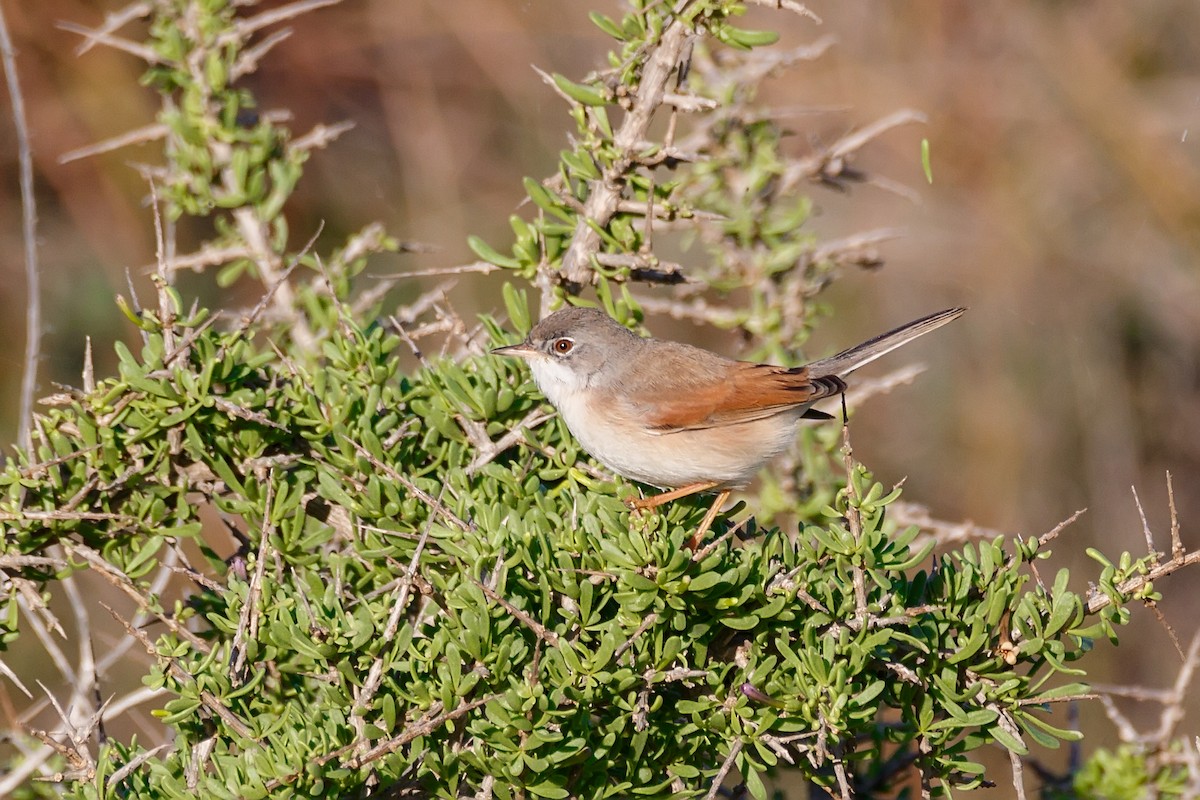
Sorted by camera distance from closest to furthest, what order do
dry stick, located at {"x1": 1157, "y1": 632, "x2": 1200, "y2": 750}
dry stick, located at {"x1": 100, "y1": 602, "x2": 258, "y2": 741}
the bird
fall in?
dry stick, located at {"x1": 100, "y1": 602, "x2": 258, "y2": 741} → dry stick, located at {"x1": 1157, "y1": 632, "x2": 1200, "y2": 750} → the bird

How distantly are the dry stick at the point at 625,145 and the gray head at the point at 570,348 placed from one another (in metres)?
0.17

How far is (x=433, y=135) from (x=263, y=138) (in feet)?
16.2

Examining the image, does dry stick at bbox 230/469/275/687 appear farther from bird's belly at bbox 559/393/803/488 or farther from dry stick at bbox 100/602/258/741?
bird's belly at bbox 559/393/803/488

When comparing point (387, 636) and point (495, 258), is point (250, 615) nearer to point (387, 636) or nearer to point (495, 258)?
point (387, 636)

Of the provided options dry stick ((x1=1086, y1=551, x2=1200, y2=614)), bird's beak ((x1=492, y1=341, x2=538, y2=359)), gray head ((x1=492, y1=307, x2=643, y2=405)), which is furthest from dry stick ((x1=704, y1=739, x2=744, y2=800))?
bird's beak ((x1=492, y1=341, x2=538, y2=359))

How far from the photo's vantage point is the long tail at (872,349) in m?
3.72

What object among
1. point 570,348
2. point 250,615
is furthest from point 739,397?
point 250,615

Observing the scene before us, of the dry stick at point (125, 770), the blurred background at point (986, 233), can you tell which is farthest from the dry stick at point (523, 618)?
the blurred background at point (986, 233)

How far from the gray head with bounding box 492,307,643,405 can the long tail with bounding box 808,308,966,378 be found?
64 centimetres

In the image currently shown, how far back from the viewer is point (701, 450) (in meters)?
3.57

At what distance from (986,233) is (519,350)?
17.9ft

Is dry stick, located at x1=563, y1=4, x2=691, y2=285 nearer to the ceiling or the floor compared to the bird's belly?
nearer to the ceiling

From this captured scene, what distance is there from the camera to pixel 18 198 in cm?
765

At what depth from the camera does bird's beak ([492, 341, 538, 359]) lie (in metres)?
3.01
